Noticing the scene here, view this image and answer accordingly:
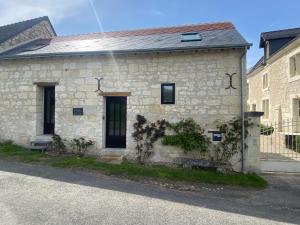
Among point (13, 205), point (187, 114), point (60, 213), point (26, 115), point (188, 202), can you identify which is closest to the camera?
point (60, 213)

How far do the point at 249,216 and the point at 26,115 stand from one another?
9.04 m

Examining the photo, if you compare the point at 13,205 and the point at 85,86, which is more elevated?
the point at 85,86

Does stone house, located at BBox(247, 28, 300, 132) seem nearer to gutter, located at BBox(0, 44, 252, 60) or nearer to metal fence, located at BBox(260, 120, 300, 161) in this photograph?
metal fence, located at BBox(260, 120, 300, 161)

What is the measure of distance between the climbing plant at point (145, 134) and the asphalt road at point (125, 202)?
7.82 ft

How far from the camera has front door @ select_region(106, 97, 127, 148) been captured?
384 inches

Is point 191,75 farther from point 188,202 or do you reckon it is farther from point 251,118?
point 188,202

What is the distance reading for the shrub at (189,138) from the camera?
8.34 metres

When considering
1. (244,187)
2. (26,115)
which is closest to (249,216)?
(244,187)

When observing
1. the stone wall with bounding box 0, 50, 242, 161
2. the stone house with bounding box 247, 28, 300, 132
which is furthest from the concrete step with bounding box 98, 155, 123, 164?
the stone house with bounding box 247, 28, 300, 132

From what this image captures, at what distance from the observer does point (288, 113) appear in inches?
539

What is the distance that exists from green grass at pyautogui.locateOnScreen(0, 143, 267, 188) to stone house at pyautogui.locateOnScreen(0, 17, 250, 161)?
1.18 metres

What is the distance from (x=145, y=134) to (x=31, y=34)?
9.57 metres

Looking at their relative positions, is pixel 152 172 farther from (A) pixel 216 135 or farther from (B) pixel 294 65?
(B) pixel 294 65

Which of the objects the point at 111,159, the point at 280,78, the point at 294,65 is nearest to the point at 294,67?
the point at 294,65
